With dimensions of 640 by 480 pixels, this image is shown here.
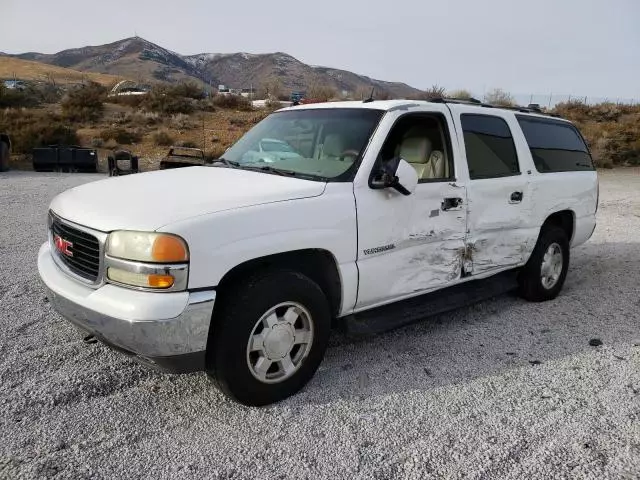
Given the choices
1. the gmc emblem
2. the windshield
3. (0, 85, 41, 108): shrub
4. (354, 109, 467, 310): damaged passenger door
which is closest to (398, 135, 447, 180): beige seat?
(354, 109, 467, 310): damaged passenger door

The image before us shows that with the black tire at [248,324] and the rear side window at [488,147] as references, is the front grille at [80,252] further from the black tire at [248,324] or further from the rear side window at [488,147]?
the rear side window at [488,147]

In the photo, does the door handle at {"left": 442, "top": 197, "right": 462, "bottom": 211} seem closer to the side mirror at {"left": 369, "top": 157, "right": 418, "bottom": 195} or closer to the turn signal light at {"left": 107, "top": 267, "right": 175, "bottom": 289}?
the side mirror at {"left": 369, "top": 157, "right": 418, "bottom": 195}

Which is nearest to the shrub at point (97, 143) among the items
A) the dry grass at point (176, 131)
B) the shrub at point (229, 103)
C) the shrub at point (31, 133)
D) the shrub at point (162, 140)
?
the dry grass at point (176, 131)

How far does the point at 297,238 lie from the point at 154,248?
0.82 m

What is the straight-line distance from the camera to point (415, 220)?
3693mm

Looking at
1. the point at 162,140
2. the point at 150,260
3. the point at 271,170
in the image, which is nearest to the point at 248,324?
the point at 150,260

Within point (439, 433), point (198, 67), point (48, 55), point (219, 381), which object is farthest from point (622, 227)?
point (48, 55)

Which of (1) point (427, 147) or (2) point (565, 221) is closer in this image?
(1) point (427, 147)

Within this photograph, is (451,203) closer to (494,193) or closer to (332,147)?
(494,193)

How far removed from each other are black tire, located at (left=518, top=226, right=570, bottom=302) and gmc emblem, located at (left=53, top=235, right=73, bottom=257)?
13.3 ft

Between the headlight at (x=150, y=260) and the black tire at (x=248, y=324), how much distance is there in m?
0.33

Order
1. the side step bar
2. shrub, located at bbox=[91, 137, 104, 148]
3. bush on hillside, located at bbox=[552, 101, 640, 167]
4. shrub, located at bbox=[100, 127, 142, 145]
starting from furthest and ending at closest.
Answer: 1. shrub, located at bbox=[100, 127, 142, 145]
2. bush on hillside, located at bbox=[552, 101, 640, 167]
3. shrub, located at bbox=[91, 137, 104, 148]
4. the side step bar

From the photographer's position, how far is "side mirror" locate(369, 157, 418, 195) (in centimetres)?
335

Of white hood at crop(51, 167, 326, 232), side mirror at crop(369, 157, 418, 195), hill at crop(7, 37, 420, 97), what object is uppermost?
hill at crop(7, 37, 420, 97)
